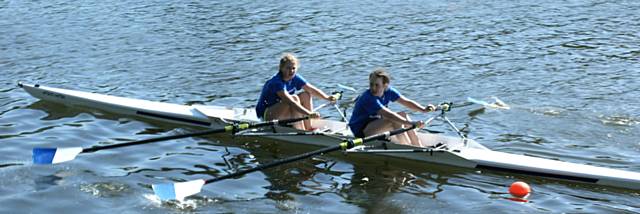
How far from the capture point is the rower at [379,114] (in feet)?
40.6

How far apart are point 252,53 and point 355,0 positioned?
27.3 feet

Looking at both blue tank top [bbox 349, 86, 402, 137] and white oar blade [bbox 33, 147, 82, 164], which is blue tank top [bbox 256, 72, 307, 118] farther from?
white oar blade [bbox 33, 147, 82, 164]

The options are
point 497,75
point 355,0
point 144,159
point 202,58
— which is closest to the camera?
point 144,159

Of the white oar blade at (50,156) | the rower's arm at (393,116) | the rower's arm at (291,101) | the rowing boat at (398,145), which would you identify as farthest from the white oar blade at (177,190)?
the rower's arm at (393,116)

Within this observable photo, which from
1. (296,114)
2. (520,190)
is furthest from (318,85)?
(520,190)

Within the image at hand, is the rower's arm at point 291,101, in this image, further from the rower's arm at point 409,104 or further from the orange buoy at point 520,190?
the orange buoy at point 520,190

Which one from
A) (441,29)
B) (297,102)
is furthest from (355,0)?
(297,102)

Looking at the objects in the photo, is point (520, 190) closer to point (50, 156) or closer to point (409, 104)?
point (409, 104)

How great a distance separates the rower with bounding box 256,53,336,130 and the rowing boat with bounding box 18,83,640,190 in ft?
0.85

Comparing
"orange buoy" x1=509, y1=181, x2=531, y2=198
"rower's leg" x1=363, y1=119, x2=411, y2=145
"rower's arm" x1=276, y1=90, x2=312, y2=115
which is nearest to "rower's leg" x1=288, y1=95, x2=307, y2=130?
"rower's arm" x1=276, y1=90, x2=312, y2=115

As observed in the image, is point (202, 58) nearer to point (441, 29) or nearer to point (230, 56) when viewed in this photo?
point (230, 56)

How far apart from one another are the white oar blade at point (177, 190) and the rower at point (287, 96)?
2946mm

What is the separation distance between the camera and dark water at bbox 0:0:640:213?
11.5 metres

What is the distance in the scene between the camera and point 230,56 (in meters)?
22.1
